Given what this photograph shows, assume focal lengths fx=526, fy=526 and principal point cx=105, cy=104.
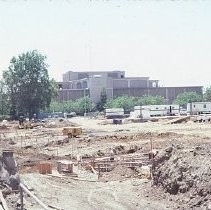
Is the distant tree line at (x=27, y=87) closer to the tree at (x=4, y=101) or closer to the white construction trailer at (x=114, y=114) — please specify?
the tree at (x=4, y=101)

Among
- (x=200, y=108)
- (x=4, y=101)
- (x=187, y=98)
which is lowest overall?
(x=200, y=108)

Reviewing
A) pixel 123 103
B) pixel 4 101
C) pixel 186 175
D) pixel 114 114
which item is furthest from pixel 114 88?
pixel 186 175

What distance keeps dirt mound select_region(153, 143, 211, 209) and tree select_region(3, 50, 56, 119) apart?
268 feet

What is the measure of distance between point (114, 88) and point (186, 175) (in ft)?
449

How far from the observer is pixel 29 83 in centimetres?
10094

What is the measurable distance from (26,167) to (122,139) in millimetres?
18003

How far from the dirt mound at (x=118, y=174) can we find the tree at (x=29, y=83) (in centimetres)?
7724

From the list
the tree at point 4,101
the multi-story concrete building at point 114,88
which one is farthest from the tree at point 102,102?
the tree at point 4,101

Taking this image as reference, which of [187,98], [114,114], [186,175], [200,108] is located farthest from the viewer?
[187,98]

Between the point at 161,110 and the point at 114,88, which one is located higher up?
the point at 114,88

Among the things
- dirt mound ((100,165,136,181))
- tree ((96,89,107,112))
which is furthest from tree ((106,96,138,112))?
dirt mound ((100,165,136,181))

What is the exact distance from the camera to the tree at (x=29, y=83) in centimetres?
9988

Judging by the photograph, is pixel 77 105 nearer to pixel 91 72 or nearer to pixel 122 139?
pixel 91 72

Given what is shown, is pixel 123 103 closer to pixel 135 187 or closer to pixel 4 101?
pixel 4 101
